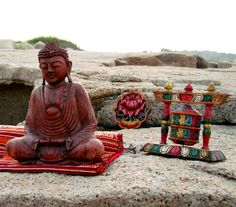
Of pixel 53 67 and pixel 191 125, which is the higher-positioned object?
pixel 53 67

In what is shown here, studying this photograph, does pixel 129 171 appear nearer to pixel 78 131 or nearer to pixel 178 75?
pixel 78 131

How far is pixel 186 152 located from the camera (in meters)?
3.51

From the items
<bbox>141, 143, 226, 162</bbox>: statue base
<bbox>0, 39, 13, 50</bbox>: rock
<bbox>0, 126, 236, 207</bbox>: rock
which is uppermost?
<bbox>0, 39, 13, 50</bbox>: rock

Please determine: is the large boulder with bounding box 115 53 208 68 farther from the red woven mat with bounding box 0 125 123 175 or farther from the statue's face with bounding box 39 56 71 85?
the statue's face with bounding box 39 56 71 85

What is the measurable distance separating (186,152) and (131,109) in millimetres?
1056

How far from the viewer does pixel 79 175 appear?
3023 mm

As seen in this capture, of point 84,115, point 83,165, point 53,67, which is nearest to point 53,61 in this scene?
point 53,67

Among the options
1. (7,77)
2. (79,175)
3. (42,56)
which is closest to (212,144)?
(79,175)

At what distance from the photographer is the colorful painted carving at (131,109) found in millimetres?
4391

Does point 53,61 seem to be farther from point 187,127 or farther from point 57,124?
point 187,127

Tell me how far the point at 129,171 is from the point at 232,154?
1054mm

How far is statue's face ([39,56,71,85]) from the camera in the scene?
3.16 m

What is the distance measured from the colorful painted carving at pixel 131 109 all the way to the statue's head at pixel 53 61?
1281 millimetres

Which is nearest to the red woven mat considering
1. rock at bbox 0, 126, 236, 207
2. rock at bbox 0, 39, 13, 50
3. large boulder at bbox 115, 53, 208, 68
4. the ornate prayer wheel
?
rock at bbox 0, 126, 236, 207
